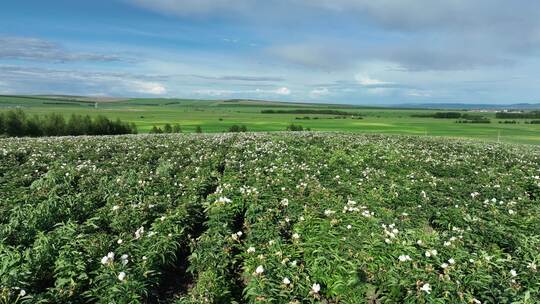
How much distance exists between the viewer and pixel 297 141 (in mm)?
32531

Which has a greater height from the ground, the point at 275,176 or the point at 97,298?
the point at 275,176

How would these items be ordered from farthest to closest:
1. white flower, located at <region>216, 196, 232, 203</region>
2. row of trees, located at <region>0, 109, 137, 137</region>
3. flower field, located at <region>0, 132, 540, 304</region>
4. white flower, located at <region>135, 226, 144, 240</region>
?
row of trees, located at <region>0, 109, 137, 137</region>, white flower, located at <region>216, 196, 232, 203</region>, white flower, located at <region>135, 226, 144, 240</region>, flower field, located at <region>0, 132, 540, 304</region>

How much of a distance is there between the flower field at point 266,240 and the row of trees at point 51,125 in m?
63.4

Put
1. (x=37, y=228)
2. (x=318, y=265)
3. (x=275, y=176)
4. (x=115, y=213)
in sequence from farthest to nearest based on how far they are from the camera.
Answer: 1. (x=275, y=176)
2. (x=115, y=213)
3. (x=37, y=228)
4. (x=318, y=265)

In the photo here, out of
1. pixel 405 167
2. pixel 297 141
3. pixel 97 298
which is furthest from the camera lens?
pixel 297 141

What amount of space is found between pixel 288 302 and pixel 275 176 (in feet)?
31.3

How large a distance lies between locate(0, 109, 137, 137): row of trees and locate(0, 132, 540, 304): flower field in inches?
2496

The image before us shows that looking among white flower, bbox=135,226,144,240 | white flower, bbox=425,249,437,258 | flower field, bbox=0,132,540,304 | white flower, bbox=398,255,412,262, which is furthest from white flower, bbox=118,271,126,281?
white flower, bbox=425,249,437,258

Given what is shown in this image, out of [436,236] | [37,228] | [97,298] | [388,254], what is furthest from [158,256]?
[436,236]

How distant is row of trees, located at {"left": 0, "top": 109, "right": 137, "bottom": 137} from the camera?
67562 mm

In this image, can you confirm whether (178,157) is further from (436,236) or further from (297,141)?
(436,236)

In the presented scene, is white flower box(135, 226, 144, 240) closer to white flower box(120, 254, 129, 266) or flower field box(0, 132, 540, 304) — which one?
flower field box(0, 132, 540, 304)

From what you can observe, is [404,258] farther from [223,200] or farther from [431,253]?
[223,200]

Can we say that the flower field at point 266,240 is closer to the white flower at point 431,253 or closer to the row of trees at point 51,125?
the white flower at point 431,253
